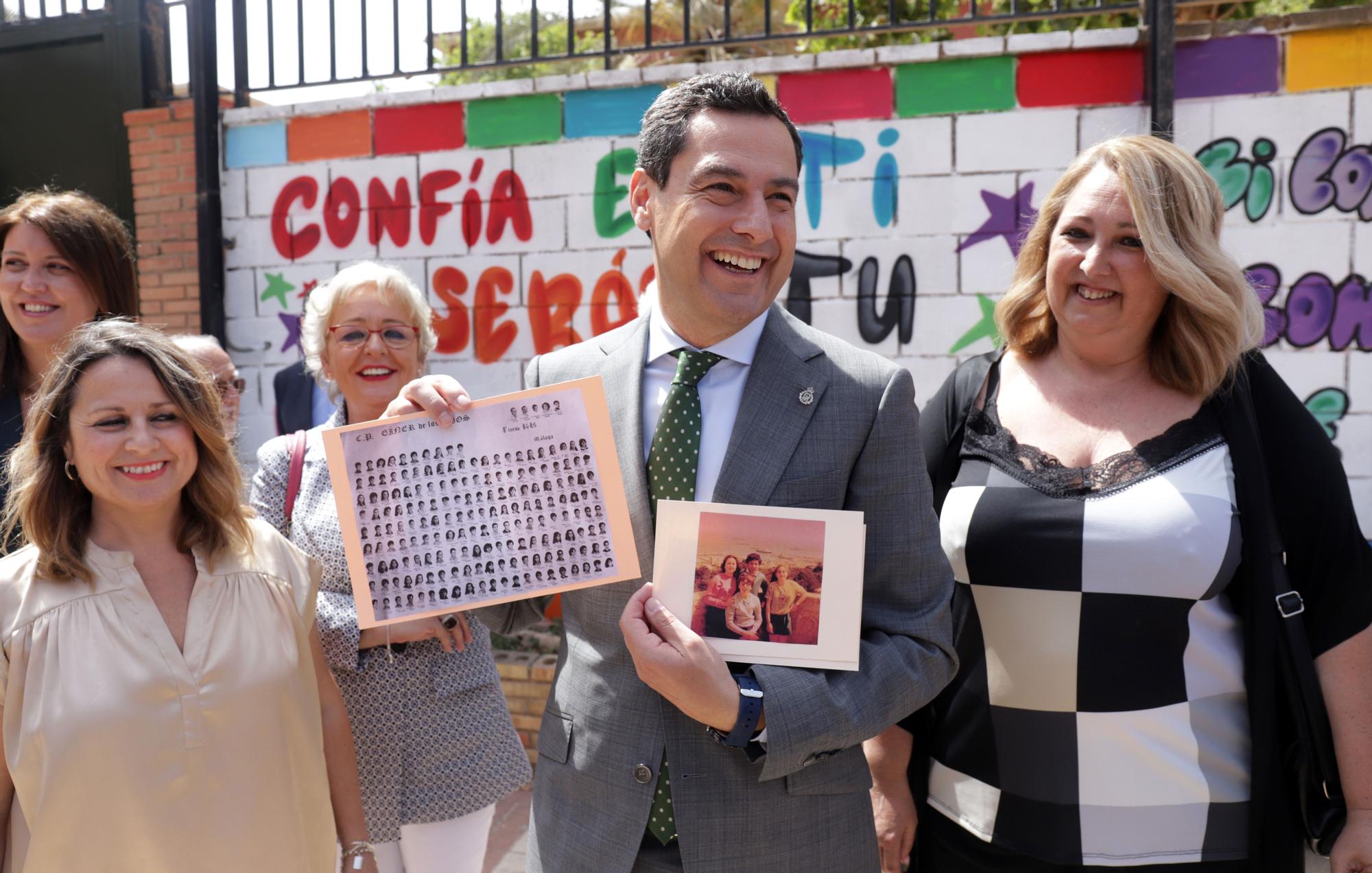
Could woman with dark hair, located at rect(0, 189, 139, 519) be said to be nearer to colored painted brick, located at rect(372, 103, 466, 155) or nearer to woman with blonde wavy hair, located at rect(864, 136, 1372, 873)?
woman with blonde wavy hair, located at rect(864, 136, 1372, 873)

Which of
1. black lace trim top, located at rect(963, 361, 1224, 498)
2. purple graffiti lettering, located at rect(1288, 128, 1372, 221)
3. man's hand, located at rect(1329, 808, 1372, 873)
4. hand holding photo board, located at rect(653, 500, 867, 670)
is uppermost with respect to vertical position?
purple graffiti lettering, located at rect(1288, 128, 1372, 221)

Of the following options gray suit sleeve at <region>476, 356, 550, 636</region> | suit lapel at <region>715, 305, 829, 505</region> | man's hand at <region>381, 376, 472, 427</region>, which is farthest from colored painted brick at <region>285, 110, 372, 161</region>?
suit lapel at <region>715, 305, 829, 505</region>

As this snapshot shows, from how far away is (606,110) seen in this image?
514 cm

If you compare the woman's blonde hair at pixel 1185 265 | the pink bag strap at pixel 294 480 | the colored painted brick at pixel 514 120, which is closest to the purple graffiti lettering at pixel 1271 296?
the woman's blonde hair at pixel 1185 265

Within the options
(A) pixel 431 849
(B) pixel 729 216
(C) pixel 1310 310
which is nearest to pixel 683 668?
(B) pixel 729 216

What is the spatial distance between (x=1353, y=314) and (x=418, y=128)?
451 centimetres

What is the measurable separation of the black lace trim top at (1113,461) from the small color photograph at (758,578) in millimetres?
713

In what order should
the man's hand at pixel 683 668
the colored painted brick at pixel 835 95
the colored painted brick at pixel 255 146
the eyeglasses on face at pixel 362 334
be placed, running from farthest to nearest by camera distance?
the colored painted brick at pixel 255 146 < the colored painted brick at pixel 835 95 < the eyeglasses on face at pixel 362 334 < the man's hand at pixel 683 668

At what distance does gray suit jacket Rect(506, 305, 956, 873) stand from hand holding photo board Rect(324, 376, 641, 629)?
4.4 inches

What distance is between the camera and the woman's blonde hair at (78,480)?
1928 mm

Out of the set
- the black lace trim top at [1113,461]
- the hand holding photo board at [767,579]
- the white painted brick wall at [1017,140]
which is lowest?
the hand holding photo board at [767,579]

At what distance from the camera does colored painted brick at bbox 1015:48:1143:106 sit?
4508 mm

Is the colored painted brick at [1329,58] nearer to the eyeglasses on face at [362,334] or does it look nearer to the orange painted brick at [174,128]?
the eyeglasses on face at [362,334]

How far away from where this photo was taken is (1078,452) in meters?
2.08
